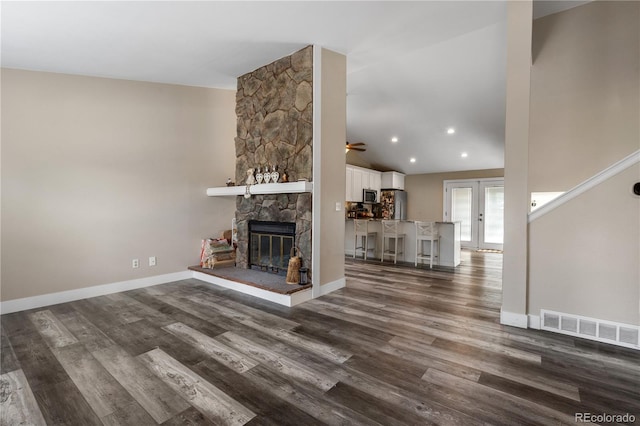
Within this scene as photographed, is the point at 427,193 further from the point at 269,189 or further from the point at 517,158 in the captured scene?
the point at 269,189

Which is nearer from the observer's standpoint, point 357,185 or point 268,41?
point 268,41

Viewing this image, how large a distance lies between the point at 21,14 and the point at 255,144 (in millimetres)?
2713

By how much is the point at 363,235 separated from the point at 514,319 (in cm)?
400

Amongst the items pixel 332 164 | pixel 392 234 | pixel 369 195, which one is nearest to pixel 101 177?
pixel 332 164

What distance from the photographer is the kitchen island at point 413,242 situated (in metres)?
5.97

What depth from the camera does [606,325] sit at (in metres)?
2.63

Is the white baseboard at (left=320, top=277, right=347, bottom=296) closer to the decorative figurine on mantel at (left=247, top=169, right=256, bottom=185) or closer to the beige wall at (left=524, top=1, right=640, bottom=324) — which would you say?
the decorative figurine on mantel at (left=247, top=169, right=256, bottom=185)

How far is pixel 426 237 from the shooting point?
19.5 ft

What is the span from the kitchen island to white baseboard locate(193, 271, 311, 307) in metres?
3.37

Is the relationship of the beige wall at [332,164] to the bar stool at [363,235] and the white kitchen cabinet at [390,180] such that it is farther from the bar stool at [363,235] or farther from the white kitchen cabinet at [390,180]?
the white kitchen cabinet at [390,180]

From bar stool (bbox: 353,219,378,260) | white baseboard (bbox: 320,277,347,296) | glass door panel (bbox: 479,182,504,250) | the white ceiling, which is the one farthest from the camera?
glass door panel (bbox: 479,182,504,250)

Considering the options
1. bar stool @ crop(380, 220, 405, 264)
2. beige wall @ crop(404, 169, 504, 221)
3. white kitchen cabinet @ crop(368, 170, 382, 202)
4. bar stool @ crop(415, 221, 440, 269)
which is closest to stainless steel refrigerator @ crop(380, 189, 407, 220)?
white kitchen cabinet @ crop(368, 170, 382, 202)

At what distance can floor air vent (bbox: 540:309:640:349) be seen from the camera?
254 cm

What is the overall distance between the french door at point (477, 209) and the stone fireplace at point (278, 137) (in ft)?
22.8
